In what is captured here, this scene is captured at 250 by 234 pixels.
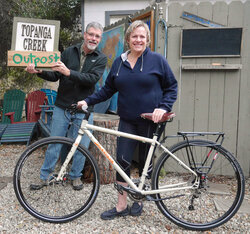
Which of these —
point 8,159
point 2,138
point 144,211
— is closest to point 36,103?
point 2,138

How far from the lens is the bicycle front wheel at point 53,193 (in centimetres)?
262

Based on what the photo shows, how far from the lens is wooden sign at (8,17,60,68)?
2.63 m

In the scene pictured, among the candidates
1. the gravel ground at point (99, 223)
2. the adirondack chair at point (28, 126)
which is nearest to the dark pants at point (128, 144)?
the gravel ground at point (99, 223)

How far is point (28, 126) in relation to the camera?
6.29 m

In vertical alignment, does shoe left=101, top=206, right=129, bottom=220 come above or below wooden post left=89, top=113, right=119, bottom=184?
below

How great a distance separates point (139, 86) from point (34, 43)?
1116mm

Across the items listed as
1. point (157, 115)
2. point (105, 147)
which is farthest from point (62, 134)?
point (157, 115)

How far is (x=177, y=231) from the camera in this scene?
2611 mm

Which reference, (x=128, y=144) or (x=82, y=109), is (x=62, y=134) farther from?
(x=128, y=144)

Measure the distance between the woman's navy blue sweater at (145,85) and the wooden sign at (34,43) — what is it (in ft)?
2.32

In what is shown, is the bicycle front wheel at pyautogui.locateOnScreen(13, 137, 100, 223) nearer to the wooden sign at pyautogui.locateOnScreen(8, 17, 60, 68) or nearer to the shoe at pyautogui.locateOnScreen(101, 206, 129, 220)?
the shoe at pyautogui.locateOnScreen(101, 206, 129, 220)

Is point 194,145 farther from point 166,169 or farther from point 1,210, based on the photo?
point 1,210

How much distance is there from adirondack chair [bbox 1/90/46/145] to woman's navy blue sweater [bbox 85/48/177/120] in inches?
159

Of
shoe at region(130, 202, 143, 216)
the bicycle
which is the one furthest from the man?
shoe at region(130, 202, 143, 216)
